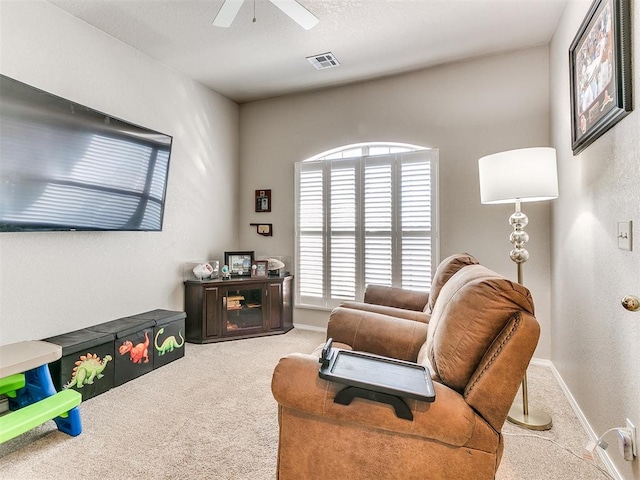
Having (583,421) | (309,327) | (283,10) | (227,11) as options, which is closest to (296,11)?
(283,10)

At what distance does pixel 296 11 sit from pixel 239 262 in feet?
8.84

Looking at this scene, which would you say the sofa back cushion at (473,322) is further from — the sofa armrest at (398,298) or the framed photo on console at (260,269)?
the framed photo on console at (260,269)

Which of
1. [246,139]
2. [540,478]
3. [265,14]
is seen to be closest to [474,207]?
[540,478]

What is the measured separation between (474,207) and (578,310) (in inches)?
51.9

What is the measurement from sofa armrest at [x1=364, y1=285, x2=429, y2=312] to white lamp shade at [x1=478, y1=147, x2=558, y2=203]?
3.38 ft

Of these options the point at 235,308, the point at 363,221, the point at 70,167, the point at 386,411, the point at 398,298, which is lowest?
the point at 235,308

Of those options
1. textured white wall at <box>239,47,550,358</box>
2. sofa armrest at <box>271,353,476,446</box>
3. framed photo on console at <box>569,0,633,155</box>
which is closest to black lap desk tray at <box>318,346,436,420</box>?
sofa armrest at <box>271,353,476,446</box>

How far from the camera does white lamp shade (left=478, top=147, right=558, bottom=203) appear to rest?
6.43 feet

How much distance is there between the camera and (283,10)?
196 centimetres

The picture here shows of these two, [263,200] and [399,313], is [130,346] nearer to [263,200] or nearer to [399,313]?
[399,313]

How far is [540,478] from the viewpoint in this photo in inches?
A: 62.2

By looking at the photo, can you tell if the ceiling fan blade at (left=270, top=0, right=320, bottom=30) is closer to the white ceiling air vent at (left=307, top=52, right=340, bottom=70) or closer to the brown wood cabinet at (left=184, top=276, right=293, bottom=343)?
the white ceiling air vent at (left=307, top=52, right=340, bottom=70)

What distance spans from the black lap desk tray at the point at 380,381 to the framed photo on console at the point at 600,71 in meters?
Answer: 1.51

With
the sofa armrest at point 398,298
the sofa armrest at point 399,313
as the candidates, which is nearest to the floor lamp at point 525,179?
the sofa armrest at point 399,313
